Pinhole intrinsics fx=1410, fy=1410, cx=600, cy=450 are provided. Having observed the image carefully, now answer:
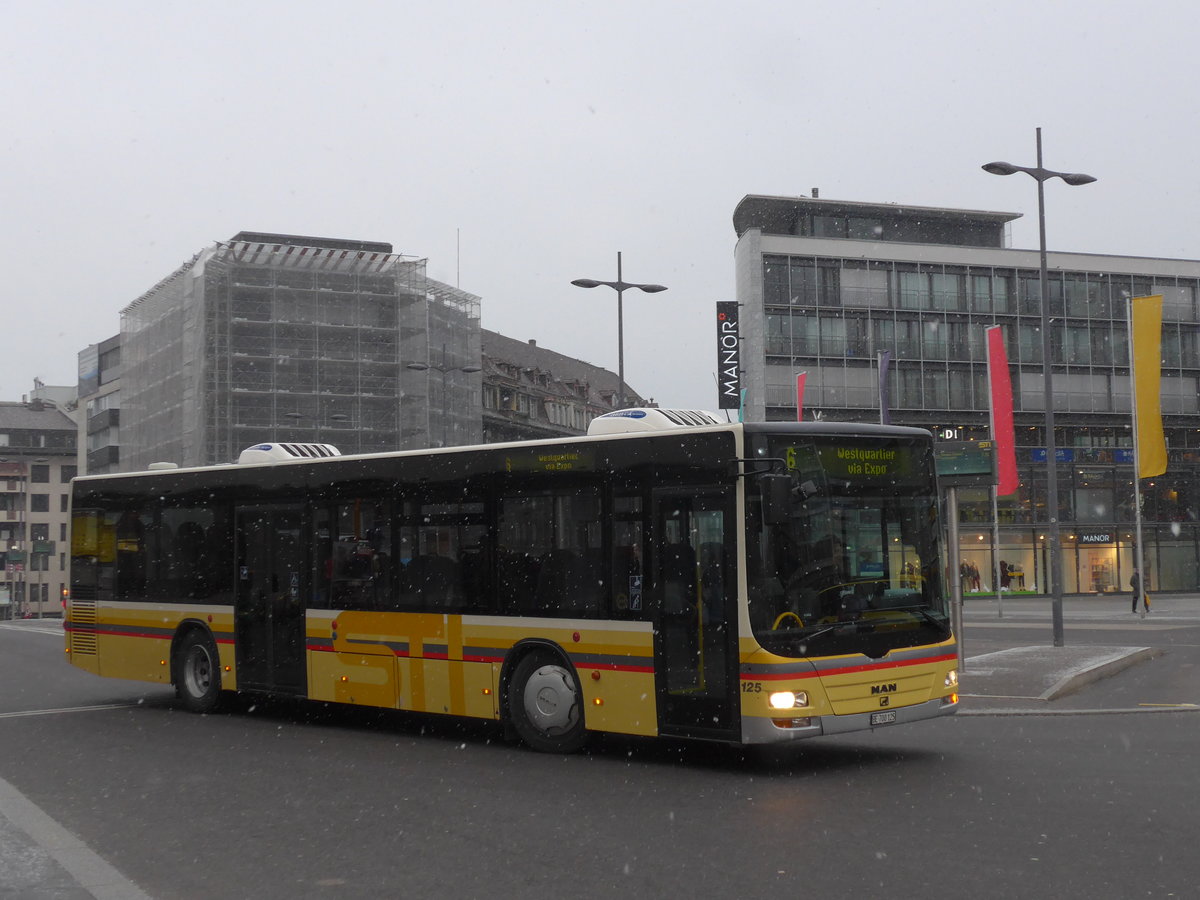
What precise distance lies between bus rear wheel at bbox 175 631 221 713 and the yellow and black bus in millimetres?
76

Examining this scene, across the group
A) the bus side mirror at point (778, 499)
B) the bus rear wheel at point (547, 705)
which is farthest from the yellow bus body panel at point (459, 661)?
the bus side mirror at point (778, 499)

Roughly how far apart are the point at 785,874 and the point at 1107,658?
16.0 metres

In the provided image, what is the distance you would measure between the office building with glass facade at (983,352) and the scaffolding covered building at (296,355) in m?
15.9

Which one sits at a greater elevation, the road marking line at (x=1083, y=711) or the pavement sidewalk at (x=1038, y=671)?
the pavement sidewalk at (x=1038, y=671)

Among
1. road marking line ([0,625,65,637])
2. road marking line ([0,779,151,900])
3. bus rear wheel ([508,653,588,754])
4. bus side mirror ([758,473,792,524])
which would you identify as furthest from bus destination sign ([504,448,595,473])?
road marking line ([0,625,65,637])

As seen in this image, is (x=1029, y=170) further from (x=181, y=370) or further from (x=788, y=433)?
(x=181, y=370)

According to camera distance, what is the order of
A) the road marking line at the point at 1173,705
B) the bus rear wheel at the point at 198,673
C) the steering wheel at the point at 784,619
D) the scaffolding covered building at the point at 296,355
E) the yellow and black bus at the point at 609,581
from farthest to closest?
the scaffolding covered building at the point at 296,355 → the bus rear wheel at the point at 198,673 → the road marking line at the point at 1173,705 → the yellow and black bus at the point at 609,581 → the steering wheel at the point at 784,619

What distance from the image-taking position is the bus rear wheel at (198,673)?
1645 centimetres

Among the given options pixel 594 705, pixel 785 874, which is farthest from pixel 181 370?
pixel 785 874

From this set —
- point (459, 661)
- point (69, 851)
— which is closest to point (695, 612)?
point (459, 661)

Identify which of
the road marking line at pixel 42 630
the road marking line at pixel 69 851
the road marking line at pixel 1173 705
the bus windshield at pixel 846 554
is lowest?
the road marking line at pixel 42 630

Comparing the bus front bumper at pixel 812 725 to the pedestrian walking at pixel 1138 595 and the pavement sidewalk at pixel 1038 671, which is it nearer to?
the pavement sidewalk at pixel 1038 671

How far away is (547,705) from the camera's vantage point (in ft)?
40.8

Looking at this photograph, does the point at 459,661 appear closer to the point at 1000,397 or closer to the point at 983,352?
the point at 1000,397
